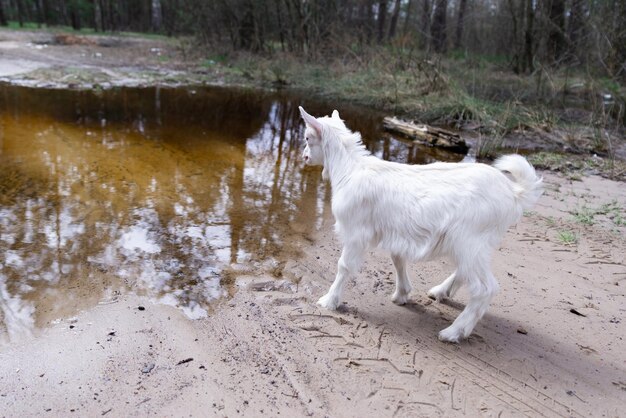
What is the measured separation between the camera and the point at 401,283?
467cm

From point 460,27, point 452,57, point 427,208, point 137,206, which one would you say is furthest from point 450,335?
point 460,27

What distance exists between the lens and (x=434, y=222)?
13.0 feet

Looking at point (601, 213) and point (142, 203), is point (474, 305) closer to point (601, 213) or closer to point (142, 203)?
point (601, 213)

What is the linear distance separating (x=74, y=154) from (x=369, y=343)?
6692 mm

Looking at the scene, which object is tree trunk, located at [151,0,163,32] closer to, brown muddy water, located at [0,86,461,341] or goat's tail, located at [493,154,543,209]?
brown muddy water, located at [0,86,461,341]

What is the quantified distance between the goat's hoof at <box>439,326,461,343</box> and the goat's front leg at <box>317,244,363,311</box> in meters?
0.92

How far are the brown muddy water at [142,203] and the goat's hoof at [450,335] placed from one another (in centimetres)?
192

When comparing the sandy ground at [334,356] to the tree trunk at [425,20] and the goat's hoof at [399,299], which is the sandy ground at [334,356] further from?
the tree trunk at [425,20]

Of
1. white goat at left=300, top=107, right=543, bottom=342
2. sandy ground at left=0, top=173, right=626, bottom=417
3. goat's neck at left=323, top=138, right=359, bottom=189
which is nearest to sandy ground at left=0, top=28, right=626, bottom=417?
sandy ground at left=0, top=173, right=626, bottom=417

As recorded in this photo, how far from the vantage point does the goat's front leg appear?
4379 mm

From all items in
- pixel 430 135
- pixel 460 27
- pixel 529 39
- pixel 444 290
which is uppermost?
pixel 460 27

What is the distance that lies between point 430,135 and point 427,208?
7.38 metres

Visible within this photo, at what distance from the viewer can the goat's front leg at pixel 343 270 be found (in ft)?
14.4

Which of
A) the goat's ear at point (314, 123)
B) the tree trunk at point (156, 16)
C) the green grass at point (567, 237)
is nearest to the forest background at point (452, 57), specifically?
the green grass at point (567, 237)
